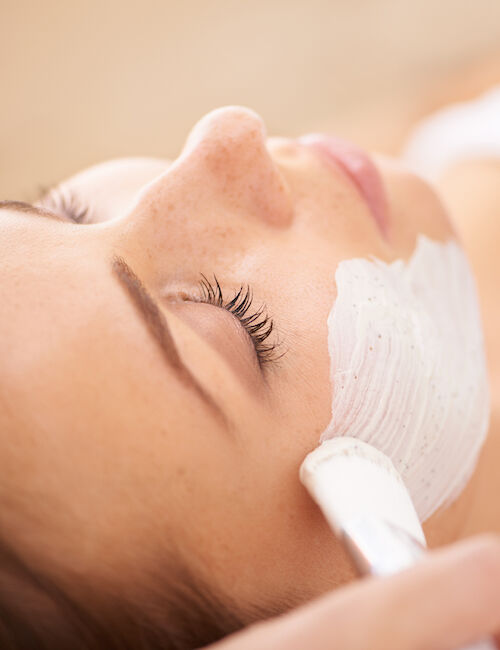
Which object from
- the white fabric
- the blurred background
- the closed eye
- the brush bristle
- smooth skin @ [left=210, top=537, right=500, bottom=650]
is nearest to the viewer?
smooth skin @ [left=210, top=537, right=500, bottom=650]

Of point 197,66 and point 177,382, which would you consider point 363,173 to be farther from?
point 197,66

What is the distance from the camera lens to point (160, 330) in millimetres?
508

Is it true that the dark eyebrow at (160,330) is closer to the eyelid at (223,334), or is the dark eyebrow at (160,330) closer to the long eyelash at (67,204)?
the eyelid at (223,334)

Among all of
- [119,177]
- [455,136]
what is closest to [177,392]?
[119,177]

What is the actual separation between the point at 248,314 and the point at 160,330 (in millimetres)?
94

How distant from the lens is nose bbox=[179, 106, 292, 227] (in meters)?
0.64

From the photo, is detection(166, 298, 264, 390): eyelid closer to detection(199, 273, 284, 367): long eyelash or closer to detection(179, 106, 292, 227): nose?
detection(199, 273, 284, 367): long eyelash

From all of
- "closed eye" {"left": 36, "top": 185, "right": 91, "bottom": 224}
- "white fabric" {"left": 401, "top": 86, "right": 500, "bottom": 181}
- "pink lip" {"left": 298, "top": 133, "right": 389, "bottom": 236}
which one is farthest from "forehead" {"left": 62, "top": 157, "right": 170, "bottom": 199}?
"white fabric" {"left": 401, "top": 86, "right": 500, "bottom": 181}

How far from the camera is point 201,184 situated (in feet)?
2.08

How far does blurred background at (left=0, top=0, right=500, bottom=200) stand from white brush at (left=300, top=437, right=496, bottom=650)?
43.8 inches

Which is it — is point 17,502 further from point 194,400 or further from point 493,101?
point 493,101

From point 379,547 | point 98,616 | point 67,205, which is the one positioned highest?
point 67,205

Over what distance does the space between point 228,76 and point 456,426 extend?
130 centimetres

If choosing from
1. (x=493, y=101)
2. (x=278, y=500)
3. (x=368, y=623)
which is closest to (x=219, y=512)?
(x=278, y=500)
